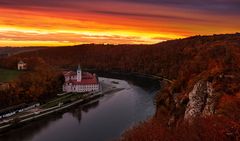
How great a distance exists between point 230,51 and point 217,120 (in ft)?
53.5

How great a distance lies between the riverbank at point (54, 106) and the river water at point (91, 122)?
0.76 m

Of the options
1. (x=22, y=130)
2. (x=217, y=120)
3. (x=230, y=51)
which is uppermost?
(x=230, y=51)

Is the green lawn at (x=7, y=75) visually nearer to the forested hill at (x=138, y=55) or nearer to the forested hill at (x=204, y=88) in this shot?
the forested hill at (x=204, y=88)

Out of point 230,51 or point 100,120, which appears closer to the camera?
point 230,51

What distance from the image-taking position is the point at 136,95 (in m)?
46.9

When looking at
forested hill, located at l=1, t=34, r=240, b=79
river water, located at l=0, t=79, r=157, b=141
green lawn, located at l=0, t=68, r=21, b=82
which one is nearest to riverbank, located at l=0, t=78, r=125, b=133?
river water, located at l=0, t=79, r=157, b=141

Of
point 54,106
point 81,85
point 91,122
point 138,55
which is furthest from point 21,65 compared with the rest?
point 138,55


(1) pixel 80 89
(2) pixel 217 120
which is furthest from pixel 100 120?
(2) pixel 217 120

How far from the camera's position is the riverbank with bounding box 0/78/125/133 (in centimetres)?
3172

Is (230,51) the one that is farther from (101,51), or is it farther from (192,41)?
(101,51)

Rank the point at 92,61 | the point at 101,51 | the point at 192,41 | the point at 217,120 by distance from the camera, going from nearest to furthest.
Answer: the point at 217,120, the point at 192,41, the point at 92,61, the point at 101,51

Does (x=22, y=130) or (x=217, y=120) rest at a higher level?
(x=217, y=120)

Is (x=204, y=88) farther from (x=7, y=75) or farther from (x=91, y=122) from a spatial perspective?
(x=7, y=75)

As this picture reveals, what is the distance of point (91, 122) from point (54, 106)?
7.15 meters
